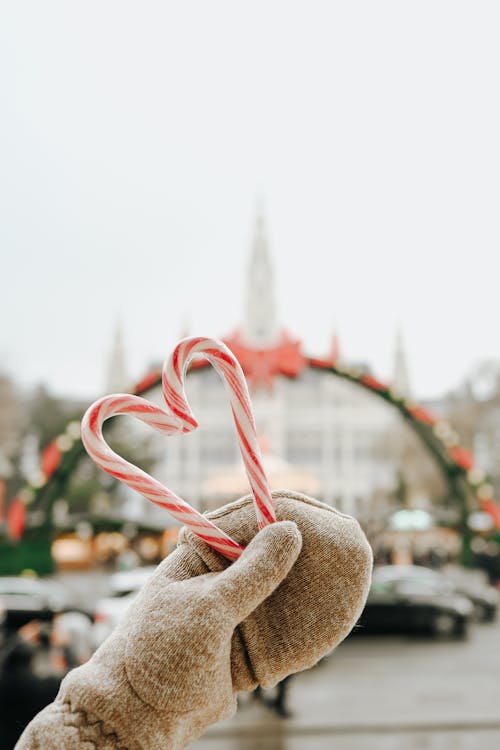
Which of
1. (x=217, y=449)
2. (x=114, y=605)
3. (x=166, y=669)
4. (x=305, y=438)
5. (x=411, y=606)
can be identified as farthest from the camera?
(x=305, y=438)

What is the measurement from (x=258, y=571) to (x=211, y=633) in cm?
14

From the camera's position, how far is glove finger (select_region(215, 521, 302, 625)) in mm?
1335

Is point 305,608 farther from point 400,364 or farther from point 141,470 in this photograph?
point 400,364

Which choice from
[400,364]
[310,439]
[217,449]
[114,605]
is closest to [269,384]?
[114,605]

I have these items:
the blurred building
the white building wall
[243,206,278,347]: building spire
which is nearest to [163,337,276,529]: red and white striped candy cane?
the blurred building

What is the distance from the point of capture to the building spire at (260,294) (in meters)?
91.6

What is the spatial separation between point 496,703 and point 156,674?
7416mm

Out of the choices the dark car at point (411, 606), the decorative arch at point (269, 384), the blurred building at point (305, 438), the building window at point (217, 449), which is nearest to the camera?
the dark car at point (411, 606)

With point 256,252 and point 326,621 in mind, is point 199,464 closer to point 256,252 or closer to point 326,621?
point 256,252

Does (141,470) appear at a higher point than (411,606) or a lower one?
higher

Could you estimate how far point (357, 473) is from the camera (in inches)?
3049

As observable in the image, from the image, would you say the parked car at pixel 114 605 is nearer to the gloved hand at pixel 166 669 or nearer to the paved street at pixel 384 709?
the paved street at pixel 384 709

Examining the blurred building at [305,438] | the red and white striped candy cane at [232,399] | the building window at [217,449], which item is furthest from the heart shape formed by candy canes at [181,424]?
the building window at [217,449]

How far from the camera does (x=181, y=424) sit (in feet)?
4.84
